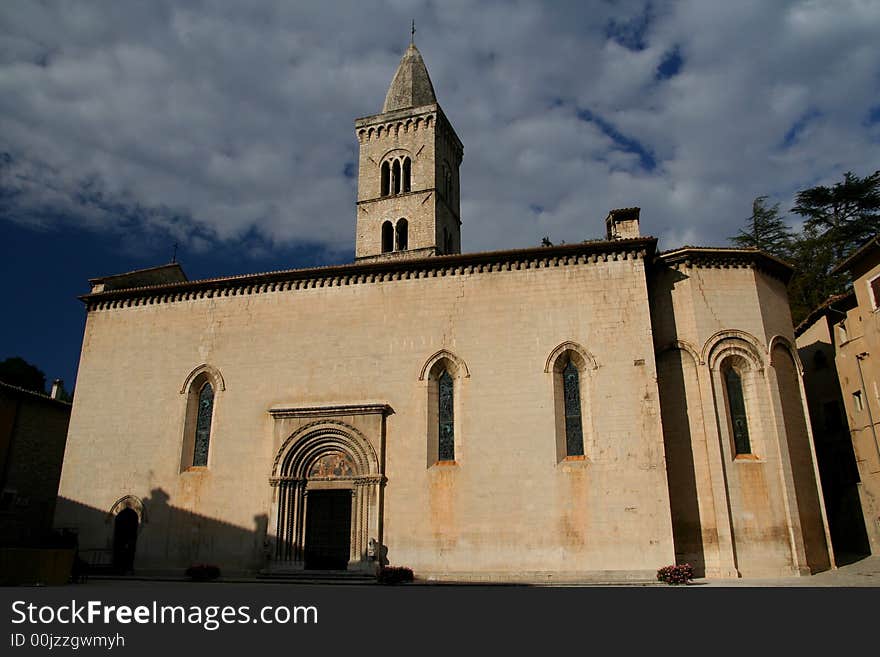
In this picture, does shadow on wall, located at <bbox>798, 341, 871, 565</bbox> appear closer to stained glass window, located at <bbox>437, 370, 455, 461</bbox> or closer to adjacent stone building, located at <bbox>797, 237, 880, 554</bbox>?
adjacent stone building, located at <bbox>797, 237, 880, 554</bbox>

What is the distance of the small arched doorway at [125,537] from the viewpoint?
21.1 metres

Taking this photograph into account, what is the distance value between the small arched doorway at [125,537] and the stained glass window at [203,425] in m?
2.71

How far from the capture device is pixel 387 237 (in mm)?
33250

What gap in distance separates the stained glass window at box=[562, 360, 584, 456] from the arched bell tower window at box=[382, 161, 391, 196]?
58.5 feet

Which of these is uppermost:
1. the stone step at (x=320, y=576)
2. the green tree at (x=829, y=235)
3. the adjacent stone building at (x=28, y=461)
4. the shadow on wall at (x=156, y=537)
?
the green tree at (x=829, y=235)

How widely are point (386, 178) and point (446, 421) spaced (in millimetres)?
18399

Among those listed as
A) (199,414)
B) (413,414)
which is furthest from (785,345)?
(199,414)

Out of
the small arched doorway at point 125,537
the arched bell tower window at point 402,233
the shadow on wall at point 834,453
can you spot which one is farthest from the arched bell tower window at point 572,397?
the arched bell tower window at point 402,233

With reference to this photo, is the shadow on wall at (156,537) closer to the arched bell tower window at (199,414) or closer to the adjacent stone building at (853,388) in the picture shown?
the arched bell tower window at (199,414)

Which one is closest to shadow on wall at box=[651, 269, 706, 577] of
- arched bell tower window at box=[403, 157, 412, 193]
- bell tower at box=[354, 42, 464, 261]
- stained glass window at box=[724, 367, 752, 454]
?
stained glass window at box=[724, 367, 752, 454]

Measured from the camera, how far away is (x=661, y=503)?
1766cm

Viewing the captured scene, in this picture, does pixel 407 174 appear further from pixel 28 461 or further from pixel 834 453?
pixel 834 453

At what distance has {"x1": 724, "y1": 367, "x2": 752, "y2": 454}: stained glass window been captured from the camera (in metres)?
19.2

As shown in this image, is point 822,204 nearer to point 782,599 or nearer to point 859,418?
point 859,418
